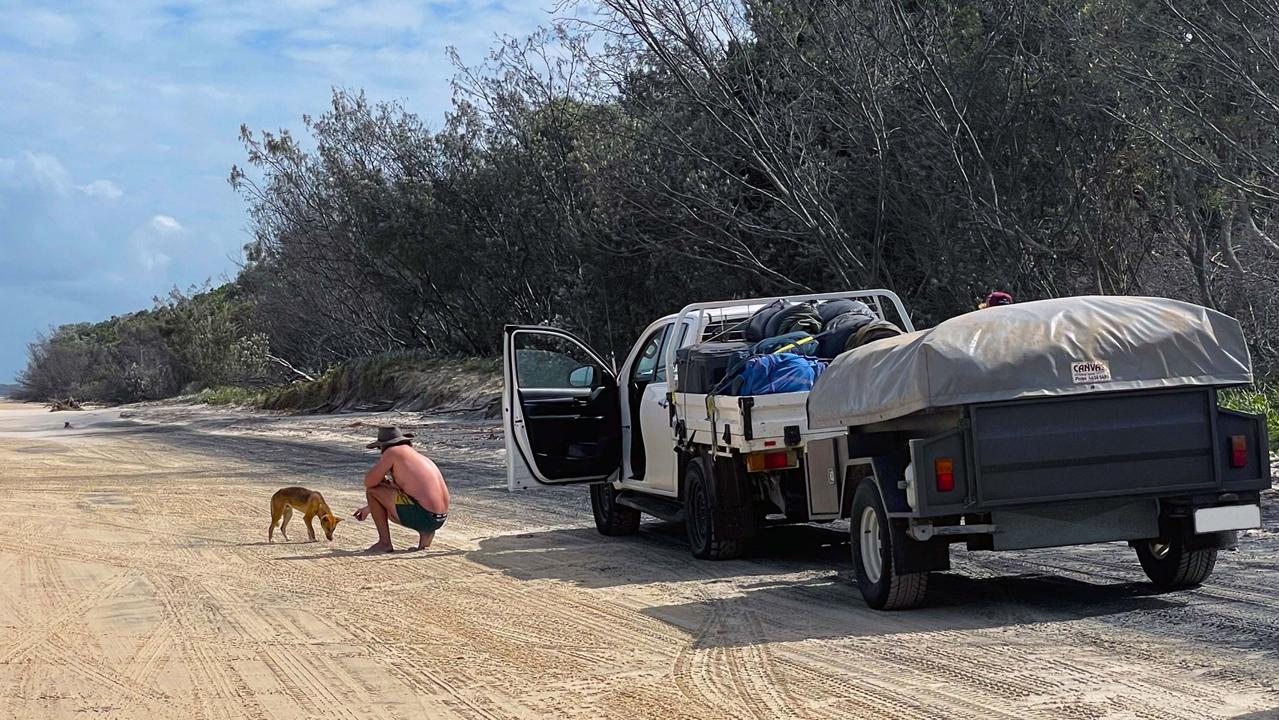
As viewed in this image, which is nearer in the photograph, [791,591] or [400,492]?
[791,591]

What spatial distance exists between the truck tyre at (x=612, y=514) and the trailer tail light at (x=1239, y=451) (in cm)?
631

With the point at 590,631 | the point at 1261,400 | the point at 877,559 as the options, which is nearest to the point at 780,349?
the point at 877,559

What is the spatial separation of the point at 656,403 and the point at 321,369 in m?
43.2

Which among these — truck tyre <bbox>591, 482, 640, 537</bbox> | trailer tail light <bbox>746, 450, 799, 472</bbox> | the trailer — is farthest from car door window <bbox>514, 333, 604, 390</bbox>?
the trailer

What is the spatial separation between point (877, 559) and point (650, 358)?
480 cm

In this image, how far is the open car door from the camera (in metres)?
13.4

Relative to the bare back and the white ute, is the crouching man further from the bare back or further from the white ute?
the white ute

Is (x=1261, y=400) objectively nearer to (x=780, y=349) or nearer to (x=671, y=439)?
(x=671, y=439)

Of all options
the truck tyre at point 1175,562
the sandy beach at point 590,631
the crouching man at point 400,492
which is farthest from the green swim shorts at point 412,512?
the truck tyre at point 1175,562

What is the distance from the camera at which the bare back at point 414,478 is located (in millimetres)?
12930

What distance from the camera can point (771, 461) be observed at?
10898 mm

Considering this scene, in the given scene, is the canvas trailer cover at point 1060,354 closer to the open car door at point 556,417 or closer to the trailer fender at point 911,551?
the trailer fender at point 911,551

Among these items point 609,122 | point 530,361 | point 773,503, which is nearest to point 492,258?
point 609,122

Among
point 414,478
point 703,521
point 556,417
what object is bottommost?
point 703,521
